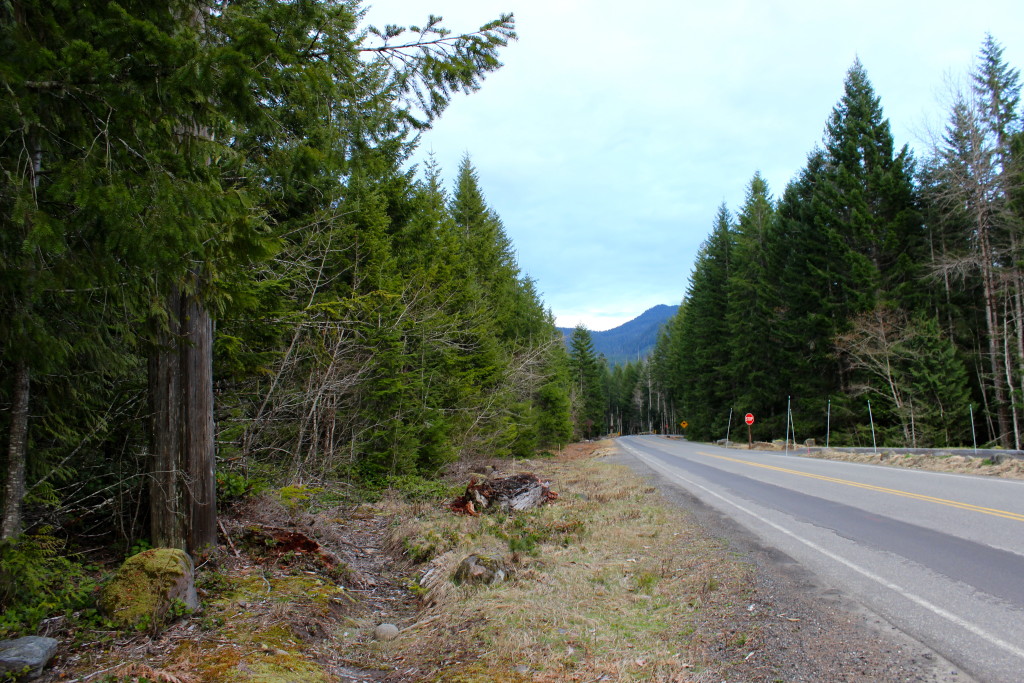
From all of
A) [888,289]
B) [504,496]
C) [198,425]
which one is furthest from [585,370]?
[198,425]

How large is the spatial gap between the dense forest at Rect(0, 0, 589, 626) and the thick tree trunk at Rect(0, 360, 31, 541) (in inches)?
0.6

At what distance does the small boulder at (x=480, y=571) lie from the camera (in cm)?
577

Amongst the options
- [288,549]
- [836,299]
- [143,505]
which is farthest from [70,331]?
[836,299]

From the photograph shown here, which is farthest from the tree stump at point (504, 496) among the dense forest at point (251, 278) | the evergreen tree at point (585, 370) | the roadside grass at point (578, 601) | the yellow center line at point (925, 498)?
the evergreen tree at point (585, 370)

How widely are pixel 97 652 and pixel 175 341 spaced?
2655 millimetres

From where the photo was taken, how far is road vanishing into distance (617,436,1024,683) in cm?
409

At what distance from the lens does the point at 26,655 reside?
11.0 ft

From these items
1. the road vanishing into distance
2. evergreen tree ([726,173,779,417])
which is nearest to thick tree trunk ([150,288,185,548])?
the road vanishing into distance

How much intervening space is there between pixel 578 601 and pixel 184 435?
4.31 metres

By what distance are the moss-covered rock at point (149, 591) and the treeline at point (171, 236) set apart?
2.68 feet

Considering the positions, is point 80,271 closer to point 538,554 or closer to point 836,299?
point 538,554

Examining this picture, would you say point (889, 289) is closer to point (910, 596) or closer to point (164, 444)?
point (910, 596)

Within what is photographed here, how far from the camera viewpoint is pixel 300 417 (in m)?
9.38

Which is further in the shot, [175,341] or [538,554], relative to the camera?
[538,554]
